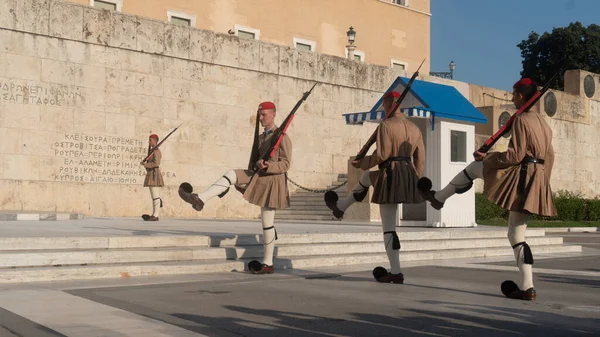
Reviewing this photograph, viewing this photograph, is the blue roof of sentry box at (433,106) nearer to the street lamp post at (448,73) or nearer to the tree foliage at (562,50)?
the street lamp post at (448,73)

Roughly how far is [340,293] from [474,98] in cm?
2620

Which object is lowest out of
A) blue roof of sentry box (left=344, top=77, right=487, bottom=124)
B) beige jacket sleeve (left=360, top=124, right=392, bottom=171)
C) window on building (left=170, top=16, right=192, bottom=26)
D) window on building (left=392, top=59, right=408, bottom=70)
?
beige jacket sleeve (left=360, top=124, right=392, bottom=171)

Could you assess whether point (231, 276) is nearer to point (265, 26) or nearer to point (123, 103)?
point (123, 103)

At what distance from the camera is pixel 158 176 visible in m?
17.7

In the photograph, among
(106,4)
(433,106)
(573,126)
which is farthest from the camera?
Answer: (573,126)

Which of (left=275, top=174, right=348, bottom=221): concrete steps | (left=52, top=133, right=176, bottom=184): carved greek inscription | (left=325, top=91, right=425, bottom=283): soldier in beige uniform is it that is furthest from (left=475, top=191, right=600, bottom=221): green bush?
(left=325, top=91, right=425, bottom=283): soldier in beige uniform

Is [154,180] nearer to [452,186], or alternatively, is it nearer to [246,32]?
[452,186]

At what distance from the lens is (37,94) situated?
1908 centimetres

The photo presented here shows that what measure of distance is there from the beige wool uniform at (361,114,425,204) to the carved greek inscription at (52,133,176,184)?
40.4 feet

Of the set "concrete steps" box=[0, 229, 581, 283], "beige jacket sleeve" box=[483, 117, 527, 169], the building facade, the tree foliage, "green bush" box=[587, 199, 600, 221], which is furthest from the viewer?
the tree foliage

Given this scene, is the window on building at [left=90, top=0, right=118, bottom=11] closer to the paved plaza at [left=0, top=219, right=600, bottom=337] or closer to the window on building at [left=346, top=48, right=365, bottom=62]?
the window on building at [left=346, top=48, right=365, bottom=62]

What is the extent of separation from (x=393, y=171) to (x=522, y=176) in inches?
59.5

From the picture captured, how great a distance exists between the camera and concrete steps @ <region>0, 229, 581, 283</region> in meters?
8.98

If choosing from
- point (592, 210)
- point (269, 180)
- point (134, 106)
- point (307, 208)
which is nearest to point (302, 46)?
point (307, 208)
